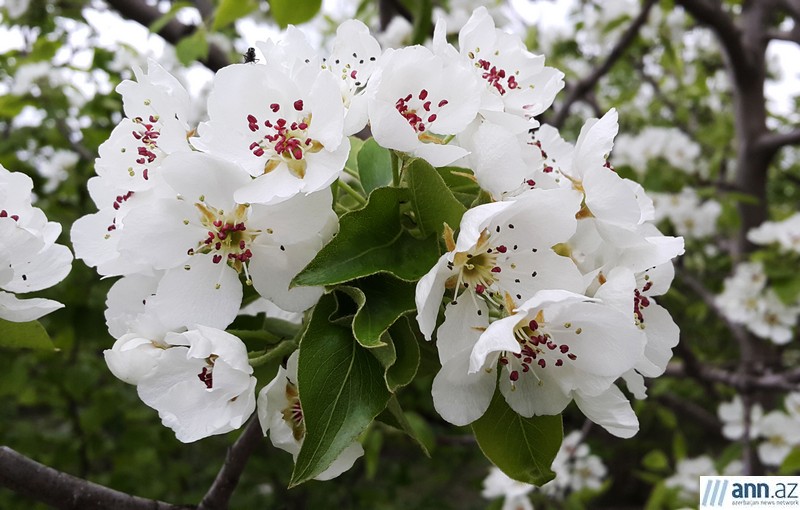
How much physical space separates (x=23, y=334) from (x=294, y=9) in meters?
1.01

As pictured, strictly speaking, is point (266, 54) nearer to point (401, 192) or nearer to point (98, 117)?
point (401, 192)

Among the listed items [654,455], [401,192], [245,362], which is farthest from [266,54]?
[654,455]

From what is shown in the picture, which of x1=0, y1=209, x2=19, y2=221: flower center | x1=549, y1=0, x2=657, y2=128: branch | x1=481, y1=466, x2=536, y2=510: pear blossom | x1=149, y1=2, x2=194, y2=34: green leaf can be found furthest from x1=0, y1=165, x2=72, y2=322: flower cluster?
x1=549, y1=0, x2=657, y2=128: branch

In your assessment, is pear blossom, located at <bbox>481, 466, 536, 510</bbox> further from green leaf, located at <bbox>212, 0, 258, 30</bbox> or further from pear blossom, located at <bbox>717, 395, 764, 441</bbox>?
green leaf, located at <bbox>212, 0, 258, 30</bbox>

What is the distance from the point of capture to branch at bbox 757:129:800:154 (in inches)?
112

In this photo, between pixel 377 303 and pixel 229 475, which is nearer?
pixel 377 303

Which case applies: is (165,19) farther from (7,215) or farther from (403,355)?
(403,355)

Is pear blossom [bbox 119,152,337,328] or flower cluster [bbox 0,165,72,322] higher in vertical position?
pear blossom [bbox 119,152,337,328]

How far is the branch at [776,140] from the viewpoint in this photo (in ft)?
9.34

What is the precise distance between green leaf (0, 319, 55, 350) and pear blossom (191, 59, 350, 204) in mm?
342

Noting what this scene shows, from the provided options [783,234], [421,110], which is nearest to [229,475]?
[421,110]

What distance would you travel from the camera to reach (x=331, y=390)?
717mm

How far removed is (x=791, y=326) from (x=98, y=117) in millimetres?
3056

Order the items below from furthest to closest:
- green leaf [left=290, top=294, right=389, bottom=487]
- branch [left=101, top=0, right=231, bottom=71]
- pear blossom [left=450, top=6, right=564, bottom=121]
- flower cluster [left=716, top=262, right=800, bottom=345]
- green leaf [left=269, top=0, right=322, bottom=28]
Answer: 1. flower cluster [left=716, top=262, right=800, bottom=345]
2. branch [left=101, top=0, right=231, bottom=71]
3. green leaf [left=269, top=0, right=322, bottom=28]
4. pear blossom [left=450, top=6, right=564, bottom=121]
5. green leaf [left=290, top=294, right=389, bottom=487]
